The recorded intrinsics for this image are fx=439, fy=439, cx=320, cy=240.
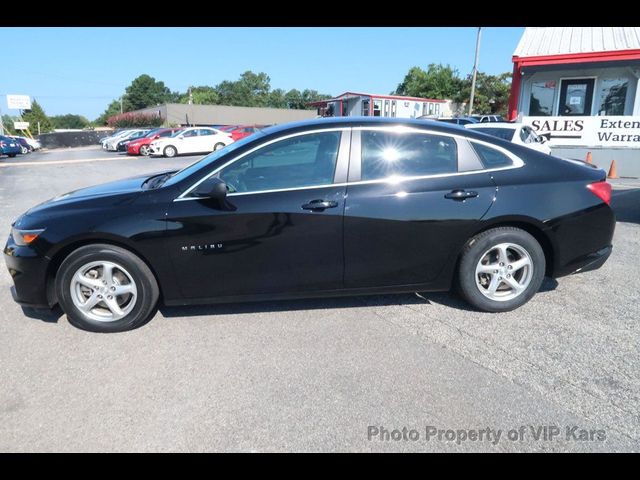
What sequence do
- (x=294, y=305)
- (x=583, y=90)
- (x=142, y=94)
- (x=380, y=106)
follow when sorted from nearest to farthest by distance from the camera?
(x=294, y=305) < (x=583, y=90) < (x=380, y=106) < (x=142, y=94)

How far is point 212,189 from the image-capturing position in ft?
10.6

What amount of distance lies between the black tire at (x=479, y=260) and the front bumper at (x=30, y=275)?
3295 millimetres

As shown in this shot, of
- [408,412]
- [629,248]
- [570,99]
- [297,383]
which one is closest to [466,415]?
[408,412]

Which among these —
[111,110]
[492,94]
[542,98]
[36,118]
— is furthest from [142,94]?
[542,98]

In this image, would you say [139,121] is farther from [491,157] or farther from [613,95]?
[491,157]

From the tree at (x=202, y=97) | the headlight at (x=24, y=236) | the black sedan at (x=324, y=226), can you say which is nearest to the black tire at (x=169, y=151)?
the black sedan at (x=324, y=226)

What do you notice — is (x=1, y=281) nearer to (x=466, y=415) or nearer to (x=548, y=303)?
(x=466, y=415)

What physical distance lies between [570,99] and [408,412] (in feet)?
50.9

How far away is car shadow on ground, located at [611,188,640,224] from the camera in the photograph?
6964mm

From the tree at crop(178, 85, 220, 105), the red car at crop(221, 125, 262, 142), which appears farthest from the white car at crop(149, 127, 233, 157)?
the tree at crop(178, 85, 220, 105)

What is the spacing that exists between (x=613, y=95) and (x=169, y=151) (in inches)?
797

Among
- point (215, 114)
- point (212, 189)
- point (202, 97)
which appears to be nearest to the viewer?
point (212, 189)

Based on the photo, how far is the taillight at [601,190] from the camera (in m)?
3.71

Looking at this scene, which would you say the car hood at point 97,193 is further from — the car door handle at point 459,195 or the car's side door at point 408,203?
the car door handle at point 459,195
